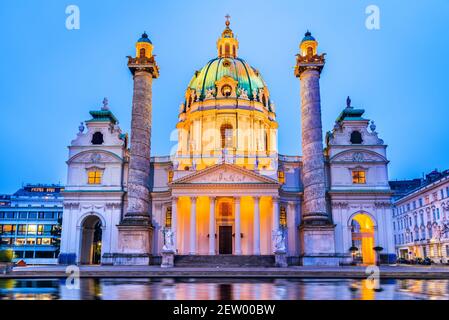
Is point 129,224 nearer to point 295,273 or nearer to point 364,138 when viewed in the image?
point 295,273

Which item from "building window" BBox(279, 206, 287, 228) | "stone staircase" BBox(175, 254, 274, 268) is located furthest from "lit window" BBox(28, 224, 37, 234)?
"building window" BBox(279, 206, 287, 228)

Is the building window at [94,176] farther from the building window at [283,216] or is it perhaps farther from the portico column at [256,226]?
the building window at [283,216]

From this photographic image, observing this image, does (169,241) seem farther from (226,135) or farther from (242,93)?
(242,93)

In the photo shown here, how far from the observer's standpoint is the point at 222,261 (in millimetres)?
39625

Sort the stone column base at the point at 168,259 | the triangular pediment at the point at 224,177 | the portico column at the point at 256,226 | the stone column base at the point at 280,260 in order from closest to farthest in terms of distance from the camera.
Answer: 1. the stone column base at the point at 280,260
2. the stone column base at the point at 168,259
3. the portico column at the point at 256,226
4. the triangular pediment at the point at 224,177

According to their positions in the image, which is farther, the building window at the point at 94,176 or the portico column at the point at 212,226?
the building window at the point at 94,176

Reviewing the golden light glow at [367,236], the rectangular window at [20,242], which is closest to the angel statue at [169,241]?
the golden light glow at [367,236]

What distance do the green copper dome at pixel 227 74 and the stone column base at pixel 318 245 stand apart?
2410 cm

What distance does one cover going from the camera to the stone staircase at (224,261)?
128ft

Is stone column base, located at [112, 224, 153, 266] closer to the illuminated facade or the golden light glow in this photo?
the golden light glow

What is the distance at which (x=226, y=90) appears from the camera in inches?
2269

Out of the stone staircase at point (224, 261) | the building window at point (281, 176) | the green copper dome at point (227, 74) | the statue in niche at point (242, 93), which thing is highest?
the green copper dome at point (227, 74)
